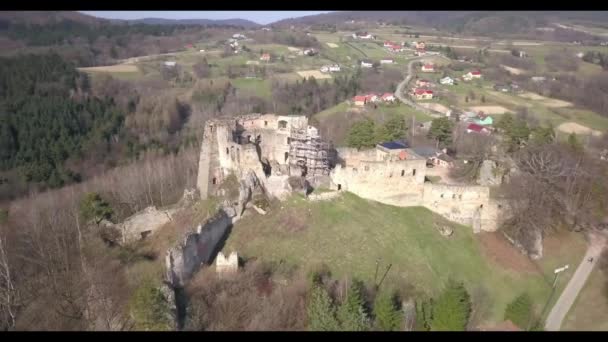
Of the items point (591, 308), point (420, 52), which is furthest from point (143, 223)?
point (420, 52)

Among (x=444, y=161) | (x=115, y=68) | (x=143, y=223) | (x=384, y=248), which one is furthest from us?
(x=115, y=68)

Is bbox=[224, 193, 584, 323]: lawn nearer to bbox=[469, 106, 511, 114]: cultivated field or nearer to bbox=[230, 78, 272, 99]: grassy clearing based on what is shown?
bbox=[469, 106, 511, 114]: cultivated field

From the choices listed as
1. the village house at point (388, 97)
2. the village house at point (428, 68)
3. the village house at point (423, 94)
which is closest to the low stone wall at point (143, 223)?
the village house at point (388, 97)

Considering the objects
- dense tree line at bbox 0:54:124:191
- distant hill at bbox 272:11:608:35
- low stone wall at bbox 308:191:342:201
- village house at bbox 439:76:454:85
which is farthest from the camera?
distant hill at bbox 272:11:608:35

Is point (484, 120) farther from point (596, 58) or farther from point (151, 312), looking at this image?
point (151, 312)

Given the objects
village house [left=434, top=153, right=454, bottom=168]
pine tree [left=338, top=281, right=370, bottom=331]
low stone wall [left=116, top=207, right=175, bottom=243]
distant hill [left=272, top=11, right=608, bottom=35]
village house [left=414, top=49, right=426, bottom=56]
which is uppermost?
distant hill [left=272, top=11, right=608, bottom=35]

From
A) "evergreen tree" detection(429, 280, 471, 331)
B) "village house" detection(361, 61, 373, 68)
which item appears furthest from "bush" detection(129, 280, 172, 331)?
"village house" detection(361, 61, 373, 68)

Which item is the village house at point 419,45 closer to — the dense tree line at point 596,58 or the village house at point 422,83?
the village house at point 422,83
